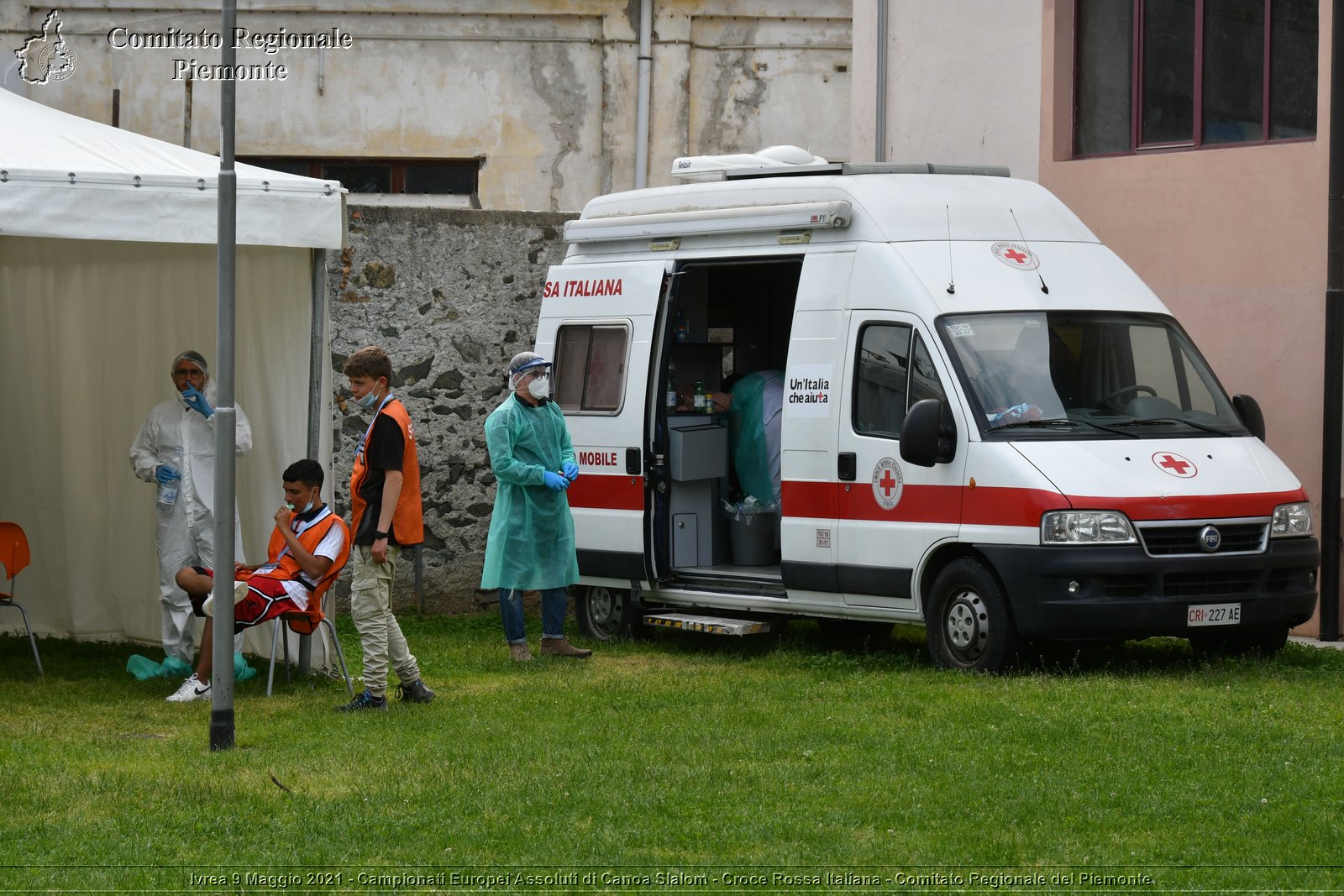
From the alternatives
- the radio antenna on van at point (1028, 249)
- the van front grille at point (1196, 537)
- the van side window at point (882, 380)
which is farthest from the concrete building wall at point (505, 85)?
the van front grille at point (1196, 537)

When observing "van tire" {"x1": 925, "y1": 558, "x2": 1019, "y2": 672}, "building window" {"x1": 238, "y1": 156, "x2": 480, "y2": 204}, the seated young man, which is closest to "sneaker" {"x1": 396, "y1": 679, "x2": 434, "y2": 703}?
the seated young man

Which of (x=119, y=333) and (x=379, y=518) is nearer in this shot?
(x=379, y=518)

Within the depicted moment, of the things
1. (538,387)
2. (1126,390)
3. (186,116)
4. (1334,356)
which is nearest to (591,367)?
(538,387)

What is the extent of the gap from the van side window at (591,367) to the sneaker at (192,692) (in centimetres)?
326

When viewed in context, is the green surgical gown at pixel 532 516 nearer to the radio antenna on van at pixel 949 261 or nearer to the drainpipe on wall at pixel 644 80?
the radio antenna on van at pixel 949 261

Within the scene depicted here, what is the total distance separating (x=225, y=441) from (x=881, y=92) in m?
9.20

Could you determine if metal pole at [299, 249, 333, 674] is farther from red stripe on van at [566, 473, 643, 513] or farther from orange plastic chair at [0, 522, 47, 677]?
red stripe on van at [566, 473, 643, 513]

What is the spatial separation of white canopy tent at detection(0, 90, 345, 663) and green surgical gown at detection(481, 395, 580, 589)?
113 centimetres

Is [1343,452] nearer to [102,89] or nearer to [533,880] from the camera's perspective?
[533,880]

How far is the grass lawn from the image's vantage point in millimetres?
6141

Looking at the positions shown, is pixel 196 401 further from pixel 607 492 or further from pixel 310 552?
pixel 607 492

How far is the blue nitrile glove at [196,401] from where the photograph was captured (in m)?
10.4

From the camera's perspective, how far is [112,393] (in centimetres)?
1173

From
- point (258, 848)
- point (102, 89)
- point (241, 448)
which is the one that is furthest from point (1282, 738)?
point (102, 89)
